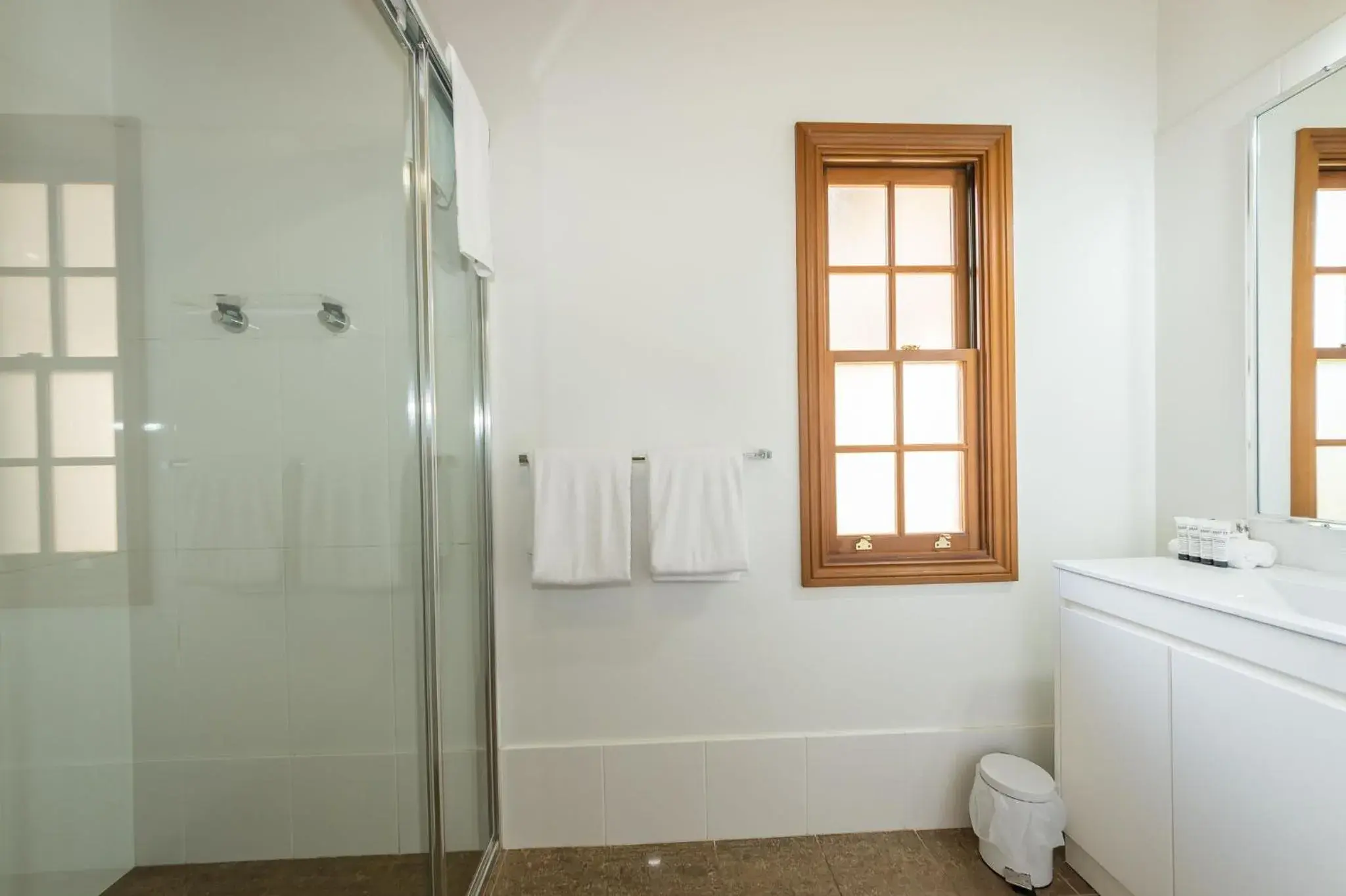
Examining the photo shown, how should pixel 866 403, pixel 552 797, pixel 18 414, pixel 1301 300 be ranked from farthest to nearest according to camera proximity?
pixel 866 403
pixel 552 797
pixel 1301 300
pixel 18 414

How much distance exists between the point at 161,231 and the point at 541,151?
1.08m

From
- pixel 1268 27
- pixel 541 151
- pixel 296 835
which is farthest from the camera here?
pixel 541 151

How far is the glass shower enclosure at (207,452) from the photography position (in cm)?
73

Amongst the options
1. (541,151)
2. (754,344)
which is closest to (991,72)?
(754,344)

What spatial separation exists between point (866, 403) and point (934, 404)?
8.4 inches

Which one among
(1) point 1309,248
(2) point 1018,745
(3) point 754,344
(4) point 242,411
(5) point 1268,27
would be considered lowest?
(2) point 1018,745

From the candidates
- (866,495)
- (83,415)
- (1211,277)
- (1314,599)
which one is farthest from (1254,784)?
(83,415)

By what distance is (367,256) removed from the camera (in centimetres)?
115

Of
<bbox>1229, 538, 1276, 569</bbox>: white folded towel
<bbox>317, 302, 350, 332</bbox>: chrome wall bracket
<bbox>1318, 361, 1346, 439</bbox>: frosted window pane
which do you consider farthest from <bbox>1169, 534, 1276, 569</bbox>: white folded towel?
<bbox>317, 302, 350, 332</bbox>: chrome wall bracket

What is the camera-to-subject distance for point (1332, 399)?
1383 millimetres

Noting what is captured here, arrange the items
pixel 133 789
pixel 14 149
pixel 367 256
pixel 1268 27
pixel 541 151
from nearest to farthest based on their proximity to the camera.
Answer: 1. pixel 14 149
2. pixel 133 789
3. pixel 367 256
4. pixel 1268 27
5. pixel 541 151

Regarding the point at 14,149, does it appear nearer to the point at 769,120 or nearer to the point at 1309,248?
the point at 769,120

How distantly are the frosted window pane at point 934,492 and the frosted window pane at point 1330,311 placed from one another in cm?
81

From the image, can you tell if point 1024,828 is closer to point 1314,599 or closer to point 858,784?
point 858,784
